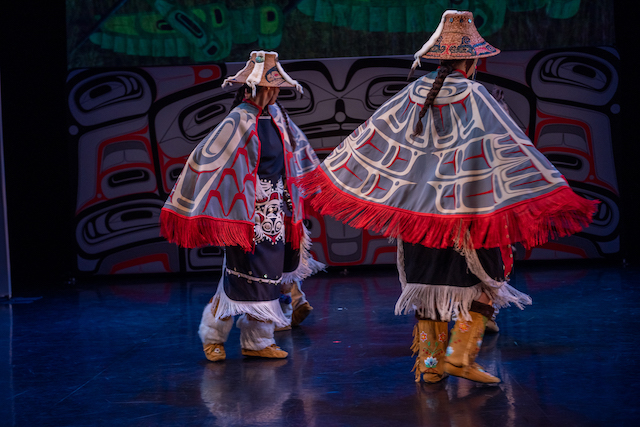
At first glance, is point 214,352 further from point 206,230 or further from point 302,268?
point 302,268

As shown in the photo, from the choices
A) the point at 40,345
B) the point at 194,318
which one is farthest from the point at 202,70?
the point at 40,345

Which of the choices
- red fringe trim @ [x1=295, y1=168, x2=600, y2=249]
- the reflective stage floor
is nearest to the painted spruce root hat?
red fringe trim @ [x1=295, y1=168, x2=600, y2=249]

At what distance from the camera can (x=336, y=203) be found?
2.55m

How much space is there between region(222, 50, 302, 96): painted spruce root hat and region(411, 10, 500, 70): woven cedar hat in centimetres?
89

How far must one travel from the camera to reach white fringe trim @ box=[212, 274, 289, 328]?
3107 millimetres

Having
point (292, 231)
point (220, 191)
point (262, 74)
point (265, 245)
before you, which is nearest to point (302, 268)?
point (292, 231)

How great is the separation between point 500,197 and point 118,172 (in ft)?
15.0

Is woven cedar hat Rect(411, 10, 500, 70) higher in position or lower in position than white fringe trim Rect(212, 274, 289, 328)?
higher

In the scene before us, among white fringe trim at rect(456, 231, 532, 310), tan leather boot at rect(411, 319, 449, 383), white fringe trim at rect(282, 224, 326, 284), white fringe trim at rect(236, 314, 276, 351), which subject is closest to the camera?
white fringe trim at rect(456, 231, 532, 310)

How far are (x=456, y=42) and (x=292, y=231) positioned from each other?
4.31 ft

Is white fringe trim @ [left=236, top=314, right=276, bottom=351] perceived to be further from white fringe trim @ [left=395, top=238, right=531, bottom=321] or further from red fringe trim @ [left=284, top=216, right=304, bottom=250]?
white fringe trim @ [left=395, top=238, right=531, bottom=321]

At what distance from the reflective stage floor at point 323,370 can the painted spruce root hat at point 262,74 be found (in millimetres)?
1317

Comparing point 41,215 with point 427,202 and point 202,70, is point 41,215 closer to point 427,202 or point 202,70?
point 202,70

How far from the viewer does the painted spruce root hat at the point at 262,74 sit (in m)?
3.24
